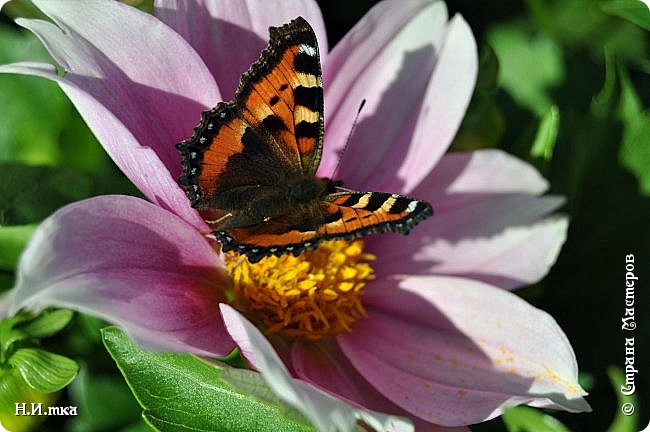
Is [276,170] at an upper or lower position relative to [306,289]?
upper

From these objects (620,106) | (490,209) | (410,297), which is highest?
(620,106)

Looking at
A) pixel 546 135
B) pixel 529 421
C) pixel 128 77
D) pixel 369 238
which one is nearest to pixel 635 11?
pixel 546 135

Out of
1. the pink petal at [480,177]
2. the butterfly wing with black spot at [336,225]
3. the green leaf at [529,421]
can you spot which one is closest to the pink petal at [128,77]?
the butterfly wing with black spot at [336,225]

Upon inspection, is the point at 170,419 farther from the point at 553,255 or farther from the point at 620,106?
the point at 620,106

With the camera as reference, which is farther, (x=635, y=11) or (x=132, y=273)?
(x=635, y=11)

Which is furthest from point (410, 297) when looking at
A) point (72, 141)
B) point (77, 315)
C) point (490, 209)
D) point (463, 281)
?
point (72, 141)

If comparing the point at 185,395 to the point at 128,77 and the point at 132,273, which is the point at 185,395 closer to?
the point at 132,273

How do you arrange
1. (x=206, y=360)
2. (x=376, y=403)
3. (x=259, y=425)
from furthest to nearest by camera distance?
1. (x=376, y=403)
2. (x=259, y=425)
3. (x=206, y=360)
